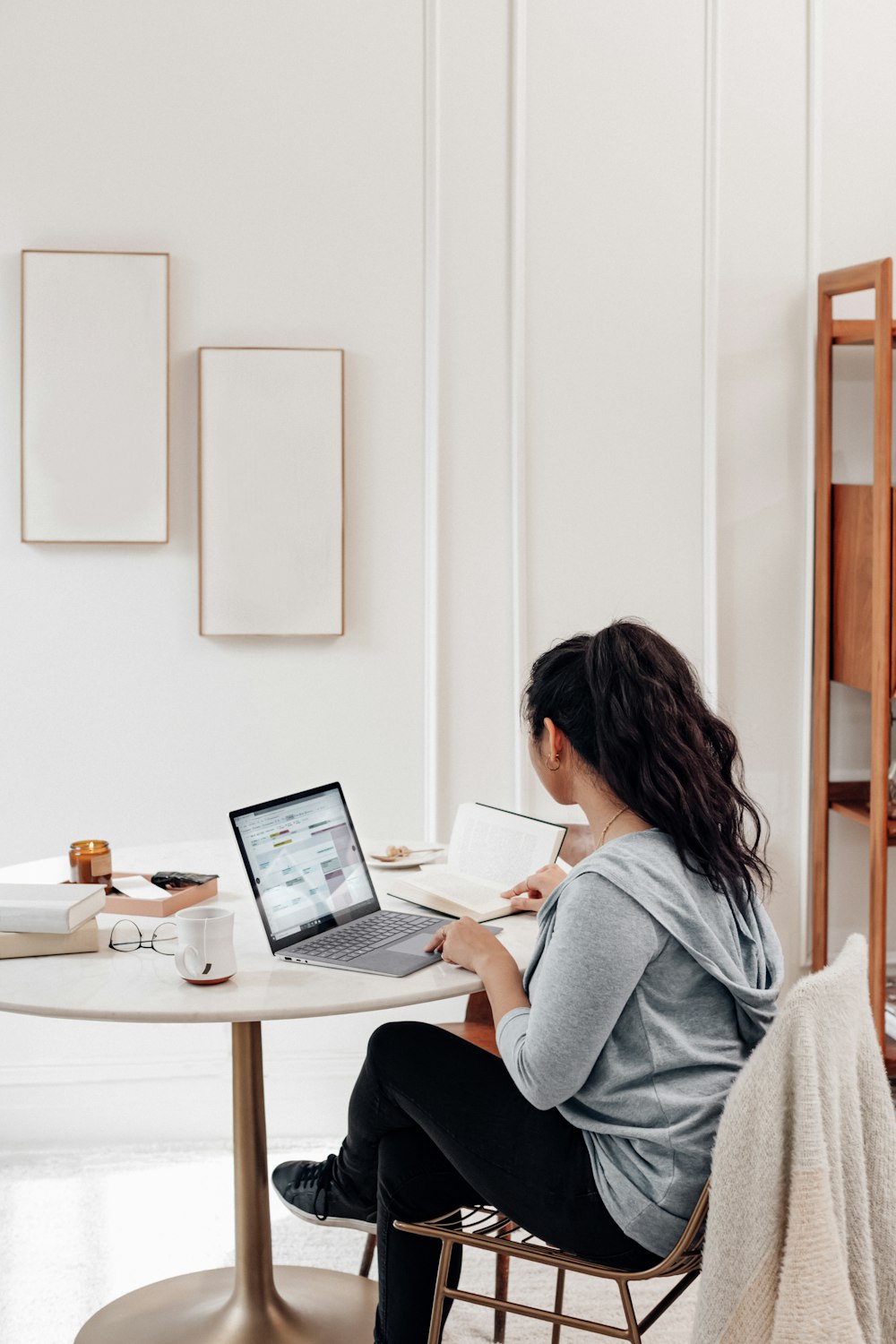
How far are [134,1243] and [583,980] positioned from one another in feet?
4.83

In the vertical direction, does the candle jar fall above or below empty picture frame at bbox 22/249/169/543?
below

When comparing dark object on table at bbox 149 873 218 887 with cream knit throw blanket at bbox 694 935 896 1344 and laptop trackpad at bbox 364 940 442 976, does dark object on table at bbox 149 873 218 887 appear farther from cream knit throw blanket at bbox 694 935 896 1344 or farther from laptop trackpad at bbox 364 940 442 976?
cream knit throw blanket at bbox 694 935 896 1344

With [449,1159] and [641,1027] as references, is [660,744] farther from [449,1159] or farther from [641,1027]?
[449,1159]

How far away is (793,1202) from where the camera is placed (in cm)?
128

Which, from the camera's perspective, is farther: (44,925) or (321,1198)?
(321,1198)

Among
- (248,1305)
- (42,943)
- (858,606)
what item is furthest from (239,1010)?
(858,606)

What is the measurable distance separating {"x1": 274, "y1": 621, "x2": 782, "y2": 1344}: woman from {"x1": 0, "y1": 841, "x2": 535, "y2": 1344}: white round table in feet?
0.45

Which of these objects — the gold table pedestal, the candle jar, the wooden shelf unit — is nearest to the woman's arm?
the gold table pedestal

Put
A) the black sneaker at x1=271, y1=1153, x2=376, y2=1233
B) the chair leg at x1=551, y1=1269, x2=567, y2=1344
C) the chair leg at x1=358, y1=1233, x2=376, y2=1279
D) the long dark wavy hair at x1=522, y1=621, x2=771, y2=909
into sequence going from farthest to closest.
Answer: the chair leg at x1=358, y1=1233, x2=376, y2=1279
the chair leg at x1=551, y1=1269, x2=567, y2=1344
the black sneaker at x1=271, y1=1153, x2=376, y2=1233
the long dark wavy hair at x1=522, y1=621, x2=771, y2=909

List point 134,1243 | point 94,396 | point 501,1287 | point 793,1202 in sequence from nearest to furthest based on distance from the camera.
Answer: point 793,1202 → point 501,1287 → point 134,1243 → point 94,396

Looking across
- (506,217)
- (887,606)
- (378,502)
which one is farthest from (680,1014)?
(506,217)

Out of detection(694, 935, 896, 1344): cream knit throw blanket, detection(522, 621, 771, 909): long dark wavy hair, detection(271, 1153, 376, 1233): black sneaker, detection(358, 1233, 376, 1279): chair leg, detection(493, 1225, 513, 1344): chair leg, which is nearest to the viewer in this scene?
detection(694, 935, 896, 1344): cream knit throw blanket

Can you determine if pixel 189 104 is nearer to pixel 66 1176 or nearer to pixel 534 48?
pixel 534 48

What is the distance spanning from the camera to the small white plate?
2281mm
